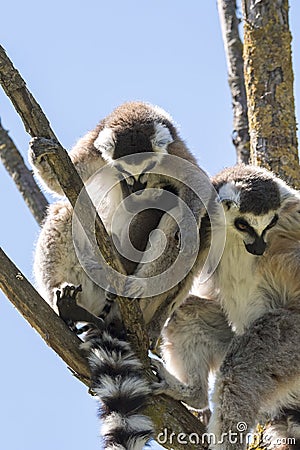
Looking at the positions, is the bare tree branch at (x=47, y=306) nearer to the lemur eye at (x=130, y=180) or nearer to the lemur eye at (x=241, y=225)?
the lemur eye at (x=130, y=180)

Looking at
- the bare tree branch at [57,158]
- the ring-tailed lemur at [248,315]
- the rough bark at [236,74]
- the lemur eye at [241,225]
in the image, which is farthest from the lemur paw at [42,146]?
the rough bark at [236,74]

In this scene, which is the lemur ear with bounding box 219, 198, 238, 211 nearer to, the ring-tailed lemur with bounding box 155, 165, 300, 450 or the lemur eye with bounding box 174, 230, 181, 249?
the ring-tailed lemur with bounding box 155, 165, 300, 450

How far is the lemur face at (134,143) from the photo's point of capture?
739 centimetres

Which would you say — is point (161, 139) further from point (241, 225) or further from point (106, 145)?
point (241, 225)

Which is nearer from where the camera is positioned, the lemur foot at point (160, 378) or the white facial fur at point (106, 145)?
the lemur foot at point (160, 378)

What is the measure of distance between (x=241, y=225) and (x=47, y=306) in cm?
178

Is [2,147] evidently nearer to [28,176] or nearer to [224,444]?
[28,176]

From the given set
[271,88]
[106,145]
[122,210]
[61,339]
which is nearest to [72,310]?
[61,339]

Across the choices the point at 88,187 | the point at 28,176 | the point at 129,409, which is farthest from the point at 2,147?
the point at 129,409

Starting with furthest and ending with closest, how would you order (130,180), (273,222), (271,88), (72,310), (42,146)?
(271,88), (130,180), (273,222), (72,310), (42,146)

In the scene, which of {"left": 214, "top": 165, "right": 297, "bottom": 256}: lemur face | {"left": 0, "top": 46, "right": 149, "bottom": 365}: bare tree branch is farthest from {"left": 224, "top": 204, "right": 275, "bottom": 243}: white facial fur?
{"left": 0, "top": 46, "right": 149, "bottom": 365}: bare tree branch

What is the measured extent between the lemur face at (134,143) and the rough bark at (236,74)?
1.60 metres

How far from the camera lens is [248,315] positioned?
7195mm

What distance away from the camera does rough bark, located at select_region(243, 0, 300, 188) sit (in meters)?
8.15
